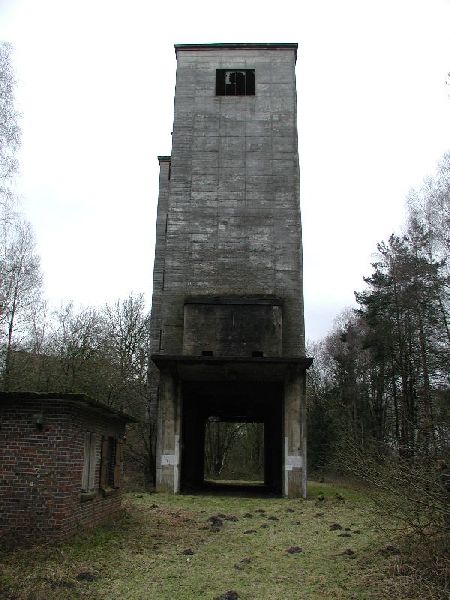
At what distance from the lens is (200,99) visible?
25.8 meters

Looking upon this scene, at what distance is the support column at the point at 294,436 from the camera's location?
2062 cm

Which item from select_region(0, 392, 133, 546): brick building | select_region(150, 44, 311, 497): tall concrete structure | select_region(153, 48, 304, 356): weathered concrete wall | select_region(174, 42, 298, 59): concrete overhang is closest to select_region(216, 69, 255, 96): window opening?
select_region(150, 44, 311, 497): tall concrete structure

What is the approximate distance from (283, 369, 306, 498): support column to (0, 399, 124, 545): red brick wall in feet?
37.2

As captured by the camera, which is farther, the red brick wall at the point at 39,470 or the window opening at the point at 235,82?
the window opening at the point at 235,82

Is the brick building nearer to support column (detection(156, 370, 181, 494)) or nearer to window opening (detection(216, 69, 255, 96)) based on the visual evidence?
support column (detection(156, 370, 181, 494))

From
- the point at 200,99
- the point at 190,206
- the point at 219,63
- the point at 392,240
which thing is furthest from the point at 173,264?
the point at 392,240

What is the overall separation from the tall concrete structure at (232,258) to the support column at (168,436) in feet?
0.12

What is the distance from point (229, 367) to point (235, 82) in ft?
41.8

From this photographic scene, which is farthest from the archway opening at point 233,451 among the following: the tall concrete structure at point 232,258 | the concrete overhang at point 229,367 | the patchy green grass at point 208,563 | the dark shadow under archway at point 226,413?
the patchy green grass at point 208,563

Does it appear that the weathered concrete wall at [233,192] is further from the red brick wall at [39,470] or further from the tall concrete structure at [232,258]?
the red brick wall at [39,470]

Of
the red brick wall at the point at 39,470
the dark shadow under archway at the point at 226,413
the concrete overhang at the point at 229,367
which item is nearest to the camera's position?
the red brick wall at the point at 39,470

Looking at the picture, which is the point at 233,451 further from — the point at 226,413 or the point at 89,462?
the point at 89,462

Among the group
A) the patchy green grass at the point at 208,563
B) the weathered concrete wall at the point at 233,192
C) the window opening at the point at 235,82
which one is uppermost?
the window opening at the point at 235,82

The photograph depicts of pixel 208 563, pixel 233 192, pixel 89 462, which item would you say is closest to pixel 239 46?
pixel 233 192
